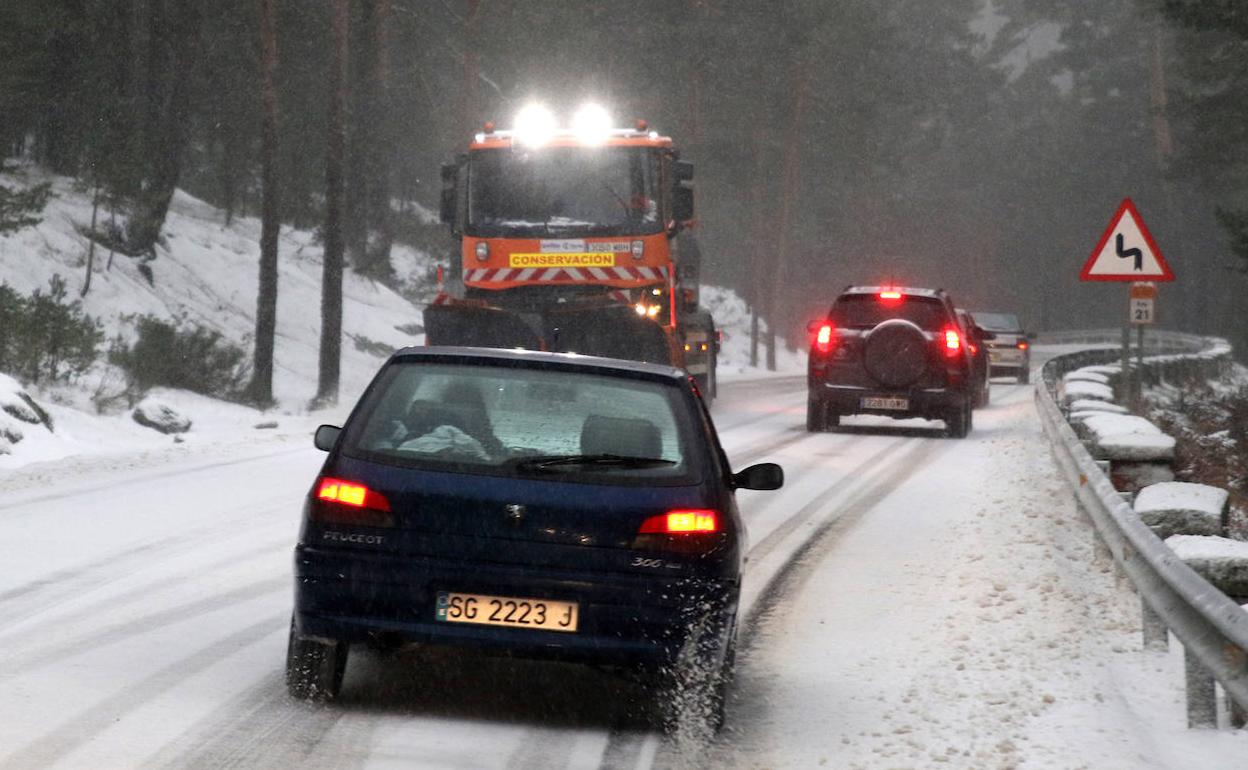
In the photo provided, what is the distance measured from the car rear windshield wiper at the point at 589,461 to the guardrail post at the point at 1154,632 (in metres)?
2.92

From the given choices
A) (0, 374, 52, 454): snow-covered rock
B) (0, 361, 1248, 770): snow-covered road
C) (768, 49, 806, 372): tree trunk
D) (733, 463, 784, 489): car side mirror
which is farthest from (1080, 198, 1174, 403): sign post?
(768, 49, 806, 372): tree trunk

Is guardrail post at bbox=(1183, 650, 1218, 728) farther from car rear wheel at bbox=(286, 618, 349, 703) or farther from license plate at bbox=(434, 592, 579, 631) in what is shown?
car rear wheel at bbox=(286, 618, 349, 703)

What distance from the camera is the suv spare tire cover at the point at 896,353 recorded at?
22.8 m

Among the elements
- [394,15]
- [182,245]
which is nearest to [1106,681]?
[182,245]

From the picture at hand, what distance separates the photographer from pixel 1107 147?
329 ft

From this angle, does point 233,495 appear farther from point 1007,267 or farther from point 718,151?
point 1007,267

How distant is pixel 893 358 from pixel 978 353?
7530 mm

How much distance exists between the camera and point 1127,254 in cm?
2062

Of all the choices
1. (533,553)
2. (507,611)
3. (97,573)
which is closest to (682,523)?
(533,553)

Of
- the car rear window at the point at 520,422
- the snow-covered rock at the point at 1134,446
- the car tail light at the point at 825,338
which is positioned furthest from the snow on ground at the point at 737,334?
the car rear window at the point at 520,422

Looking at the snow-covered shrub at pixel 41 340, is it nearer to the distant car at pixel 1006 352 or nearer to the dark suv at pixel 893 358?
the dark suv at pixel 893 358

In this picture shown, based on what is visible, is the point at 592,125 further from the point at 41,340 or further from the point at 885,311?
the point at 41,340

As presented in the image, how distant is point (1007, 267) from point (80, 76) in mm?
78346

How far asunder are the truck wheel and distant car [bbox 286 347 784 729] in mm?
16864
